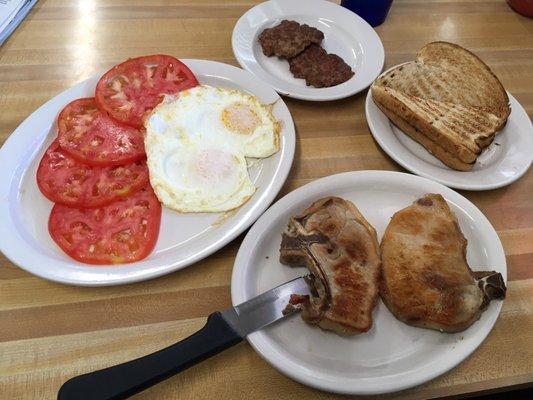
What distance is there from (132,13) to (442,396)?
7.58 ft

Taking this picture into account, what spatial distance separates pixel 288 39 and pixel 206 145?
2.67 feet

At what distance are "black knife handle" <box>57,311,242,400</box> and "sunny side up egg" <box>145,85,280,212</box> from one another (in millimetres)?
509

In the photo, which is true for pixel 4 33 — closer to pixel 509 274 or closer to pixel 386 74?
pixel 386 74

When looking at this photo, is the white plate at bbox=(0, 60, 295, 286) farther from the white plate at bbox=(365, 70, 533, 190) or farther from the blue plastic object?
the blue plastic object

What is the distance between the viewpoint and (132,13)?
2457 mm

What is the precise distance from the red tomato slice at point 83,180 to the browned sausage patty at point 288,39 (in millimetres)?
911

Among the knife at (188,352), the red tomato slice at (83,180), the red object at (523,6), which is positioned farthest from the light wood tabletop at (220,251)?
the red tomato slice at (83,180)

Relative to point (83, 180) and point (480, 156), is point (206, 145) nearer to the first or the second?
point (83, 180)

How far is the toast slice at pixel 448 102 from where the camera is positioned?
1.80 m

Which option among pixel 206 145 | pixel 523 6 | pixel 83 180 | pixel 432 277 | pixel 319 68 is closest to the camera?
pixel 432 277

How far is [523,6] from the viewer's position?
8.72ft

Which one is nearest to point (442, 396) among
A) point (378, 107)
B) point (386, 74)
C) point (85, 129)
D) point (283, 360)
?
point (283, 360)

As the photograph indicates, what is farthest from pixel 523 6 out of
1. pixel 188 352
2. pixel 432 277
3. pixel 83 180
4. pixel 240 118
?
pixel 188 352

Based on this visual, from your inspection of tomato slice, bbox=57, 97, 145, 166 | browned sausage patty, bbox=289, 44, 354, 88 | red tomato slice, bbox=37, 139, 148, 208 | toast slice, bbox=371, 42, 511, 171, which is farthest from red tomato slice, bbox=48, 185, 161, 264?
toast slice, bbox=371, 42, 511, 171
